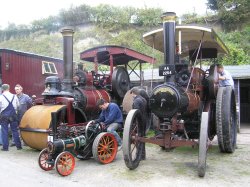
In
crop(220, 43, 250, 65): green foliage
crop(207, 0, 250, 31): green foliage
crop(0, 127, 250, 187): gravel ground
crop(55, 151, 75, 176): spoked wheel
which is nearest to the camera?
crop(0, 127, 250, 187): gravel ground

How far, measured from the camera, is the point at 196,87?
19.3 feet

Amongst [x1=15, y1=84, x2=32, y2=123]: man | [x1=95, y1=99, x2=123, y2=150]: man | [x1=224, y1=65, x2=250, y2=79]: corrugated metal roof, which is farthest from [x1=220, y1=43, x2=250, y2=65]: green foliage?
[x1=95, y1=99, x2=123, y2=150]: man

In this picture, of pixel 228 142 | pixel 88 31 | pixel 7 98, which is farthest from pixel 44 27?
pixel 228 142

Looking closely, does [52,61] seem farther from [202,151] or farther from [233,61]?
[233,61]

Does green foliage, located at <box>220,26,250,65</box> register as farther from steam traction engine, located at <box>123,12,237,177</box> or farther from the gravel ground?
the gravel ground

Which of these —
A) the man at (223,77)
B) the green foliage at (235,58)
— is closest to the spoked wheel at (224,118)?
the man at (223,77)

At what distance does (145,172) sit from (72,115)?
94.1 inches

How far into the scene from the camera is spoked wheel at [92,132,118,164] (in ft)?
17.9

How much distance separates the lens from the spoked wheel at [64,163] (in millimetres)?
4852

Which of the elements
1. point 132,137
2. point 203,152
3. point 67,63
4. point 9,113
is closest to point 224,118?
point 203,152

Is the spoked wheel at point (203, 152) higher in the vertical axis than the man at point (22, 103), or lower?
lower

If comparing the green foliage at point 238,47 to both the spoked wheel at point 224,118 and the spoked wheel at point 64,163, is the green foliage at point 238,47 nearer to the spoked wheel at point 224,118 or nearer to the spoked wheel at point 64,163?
the spoked wheel at point 224,118

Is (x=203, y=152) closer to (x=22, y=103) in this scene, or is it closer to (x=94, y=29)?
(x=22, y=103)

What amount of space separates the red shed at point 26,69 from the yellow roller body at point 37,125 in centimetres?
297
